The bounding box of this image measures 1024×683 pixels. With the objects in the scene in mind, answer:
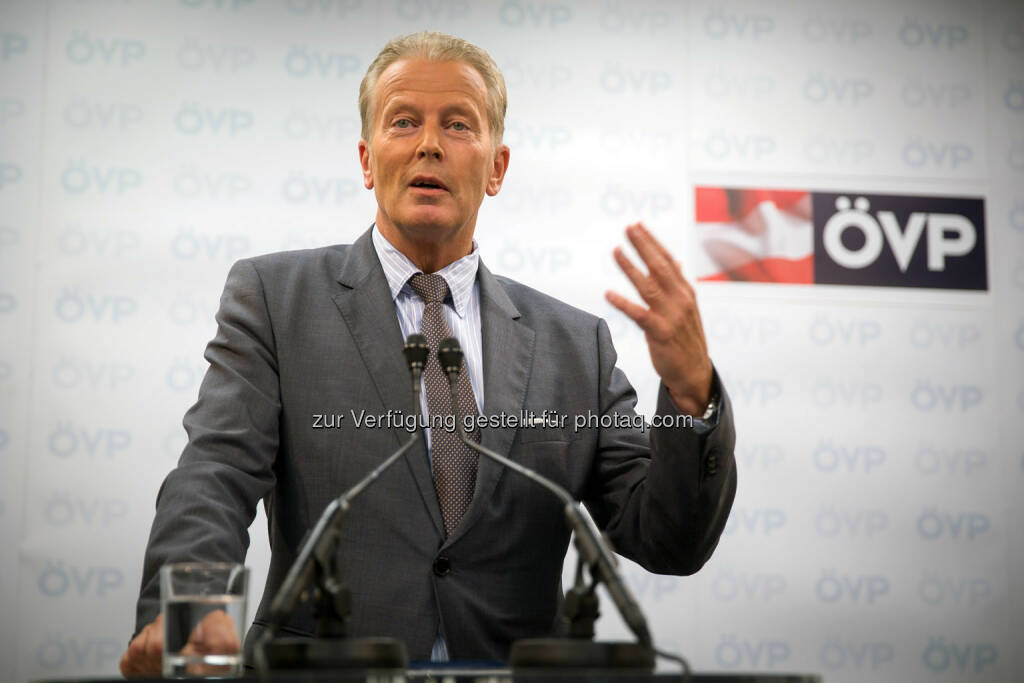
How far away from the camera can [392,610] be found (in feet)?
6.69

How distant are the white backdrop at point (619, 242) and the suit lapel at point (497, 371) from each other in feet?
3.89

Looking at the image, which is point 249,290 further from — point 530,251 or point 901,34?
point 901,34

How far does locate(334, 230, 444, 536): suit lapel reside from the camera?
6.95 ft

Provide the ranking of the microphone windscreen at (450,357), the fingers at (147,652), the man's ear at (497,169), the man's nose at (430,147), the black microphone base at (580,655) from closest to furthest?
1. the black microphone base at (580,655)
2. the fingers at (147,652)
3. the microphone windscreen at (450,357)
4. the man's nose at (430,147)
5. the man's ear at (497,169)

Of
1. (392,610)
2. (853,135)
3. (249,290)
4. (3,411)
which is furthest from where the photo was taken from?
(853,135)

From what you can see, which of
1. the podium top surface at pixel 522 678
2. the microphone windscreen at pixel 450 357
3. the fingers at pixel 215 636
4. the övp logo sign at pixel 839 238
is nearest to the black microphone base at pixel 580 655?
the podium top surface at pixel 522 678

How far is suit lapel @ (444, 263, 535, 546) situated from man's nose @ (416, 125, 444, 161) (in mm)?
304

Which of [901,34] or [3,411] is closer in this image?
[3,411]

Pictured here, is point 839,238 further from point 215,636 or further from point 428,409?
point 215,636

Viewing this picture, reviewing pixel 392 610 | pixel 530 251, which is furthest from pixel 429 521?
pixel 530 251

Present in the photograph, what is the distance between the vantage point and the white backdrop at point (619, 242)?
339cm

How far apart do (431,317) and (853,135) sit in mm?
2228

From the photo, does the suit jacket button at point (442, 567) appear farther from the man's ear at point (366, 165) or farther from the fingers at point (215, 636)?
the man's ear at point (366, 165)

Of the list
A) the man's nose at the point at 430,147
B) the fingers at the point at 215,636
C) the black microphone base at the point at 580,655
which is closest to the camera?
the black microphone base at the point at 580,655
